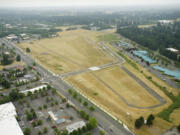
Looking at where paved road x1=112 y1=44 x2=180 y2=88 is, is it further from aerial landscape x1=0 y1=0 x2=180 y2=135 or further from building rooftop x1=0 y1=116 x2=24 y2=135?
building rooftop x1=0 y1=116 x2=24 y2=135

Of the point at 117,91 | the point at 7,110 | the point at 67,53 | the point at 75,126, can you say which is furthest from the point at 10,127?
the point at 67,53

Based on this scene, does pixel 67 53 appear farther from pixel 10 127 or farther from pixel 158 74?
pixel 10 127

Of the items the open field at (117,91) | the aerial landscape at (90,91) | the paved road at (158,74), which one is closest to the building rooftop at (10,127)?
the aerial landscape at (90,91)

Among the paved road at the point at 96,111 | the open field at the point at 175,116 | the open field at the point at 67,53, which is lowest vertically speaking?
the open field at the point at 175,116

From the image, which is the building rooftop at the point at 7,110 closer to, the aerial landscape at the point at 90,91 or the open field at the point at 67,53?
the aerial landscape at the point at 90,91

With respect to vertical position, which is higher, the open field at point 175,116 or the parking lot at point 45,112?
the parking lot at point 45,112

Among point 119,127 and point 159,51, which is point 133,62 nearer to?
point 159,51

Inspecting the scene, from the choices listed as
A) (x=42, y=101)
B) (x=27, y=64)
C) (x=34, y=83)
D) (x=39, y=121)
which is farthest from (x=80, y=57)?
(x=39, y=121)
